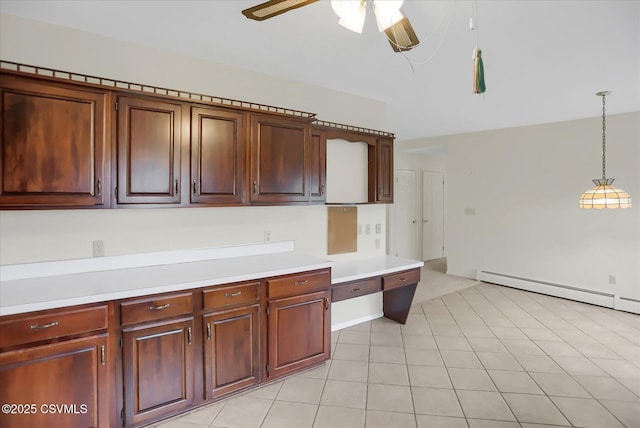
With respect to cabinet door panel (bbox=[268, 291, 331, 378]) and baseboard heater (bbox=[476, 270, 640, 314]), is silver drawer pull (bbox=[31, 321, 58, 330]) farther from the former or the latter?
baseboard heater (bbox=[476, 270, 640, 314])

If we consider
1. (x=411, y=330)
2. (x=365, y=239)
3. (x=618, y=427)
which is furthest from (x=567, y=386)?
(x=365, y=239)

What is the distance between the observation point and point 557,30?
233 cm

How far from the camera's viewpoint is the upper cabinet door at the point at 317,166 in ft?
10.4

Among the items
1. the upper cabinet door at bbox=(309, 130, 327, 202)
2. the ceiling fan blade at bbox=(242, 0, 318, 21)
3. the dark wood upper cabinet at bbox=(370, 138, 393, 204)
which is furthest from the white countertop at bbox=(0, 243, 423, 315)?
the ceiling fan blade at bbox=(242, 0, 318, 21)

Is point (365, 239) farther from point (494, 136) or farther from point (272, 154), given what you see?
point (494, 136)

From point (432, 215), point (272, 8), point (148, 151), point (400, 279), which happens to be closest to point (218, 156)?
point (148, 151)

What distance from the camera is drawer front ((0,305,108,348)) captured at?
1707 mm

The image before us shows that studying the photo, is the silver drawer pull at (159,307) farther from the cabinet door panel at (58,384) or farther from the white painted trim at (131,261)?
the white painted trim at (131,261)

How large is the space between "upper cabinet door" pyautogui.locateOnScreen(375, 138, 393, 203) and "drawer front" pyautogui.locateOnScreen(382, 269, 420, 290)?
2.66 feet

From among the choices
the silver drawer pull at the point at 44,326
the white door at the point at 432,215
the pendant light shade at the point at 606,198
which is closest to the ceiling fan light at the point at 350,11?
the silver drawer pull at the point at 44,326

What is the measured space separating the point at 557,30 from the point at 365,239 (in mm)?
2498

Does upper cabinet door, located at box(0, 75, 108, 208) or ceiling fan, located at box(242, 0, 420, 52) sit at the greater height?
ceiling fan, located at box(242, 0, 420, 52)

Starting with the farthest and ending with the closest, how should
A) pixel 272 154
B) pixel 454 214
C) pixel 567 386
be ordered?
pixel 454 214, pixel 272 154, pixel 567 386

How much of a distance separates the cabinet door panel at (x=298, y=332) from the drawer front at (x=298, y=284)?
0.05 meters
